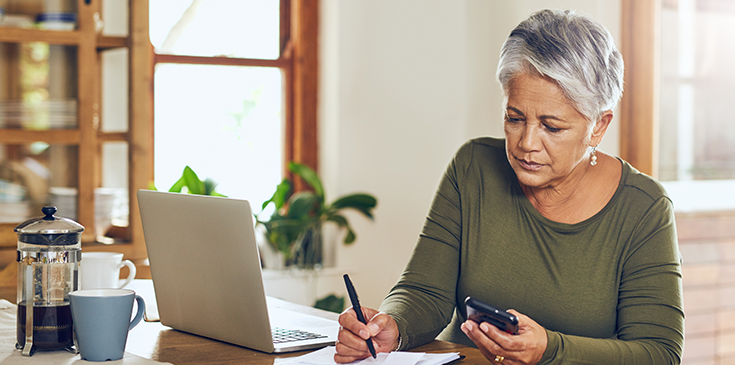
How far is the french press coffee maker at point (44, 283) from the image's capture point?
1.10m

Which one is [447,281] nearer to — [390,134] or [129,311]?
[129,311]

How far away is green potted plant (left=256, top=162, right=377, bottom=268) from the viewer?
2947 millimetres

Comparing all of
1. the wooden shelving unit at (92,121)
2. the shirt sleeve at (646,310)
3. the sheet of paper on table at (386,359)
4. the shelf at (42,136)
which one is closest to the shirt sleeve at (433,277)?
the sheet of paper on table at (386,359)

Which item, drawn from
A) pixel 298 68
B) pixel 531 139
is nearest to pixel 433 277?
pixel 531 139

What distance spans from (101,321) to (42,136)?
1.64m

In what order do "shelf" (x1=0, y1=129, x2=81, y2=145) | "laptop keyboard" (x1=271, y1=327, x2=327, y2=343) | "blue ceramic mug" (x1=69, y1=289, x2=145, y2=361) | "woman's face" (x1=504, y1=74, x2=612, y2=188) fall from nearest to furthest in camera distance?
"blue ceramic mug" (x1=69, y1=289, x2=145, y2=361)
"laptop keyboard" (x1=271, y1=327, x2=327, y2=343)
"woman's face" (x1=504, y1=74, x2=612, y2=188)
"shelf" (x1=0, y1=129, x2=81, y2=145)

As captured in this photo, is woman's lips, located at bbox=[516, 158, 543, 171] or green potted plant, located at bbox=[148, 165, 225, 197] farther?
green potted plant, located at bbox=[148, 165, 225, 197]

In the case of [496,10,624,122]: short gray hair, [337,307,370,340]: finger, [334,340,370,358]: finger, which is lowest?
[334,340,370,358]: finger

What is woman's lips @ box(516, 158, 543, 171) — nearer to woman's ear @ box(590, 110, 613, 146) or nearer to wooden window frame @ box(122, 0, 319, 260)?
woman's ear @ box(590, 110, 613, 146)

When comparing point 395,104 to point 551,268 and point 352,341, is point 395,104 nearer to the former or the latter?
point 551,268

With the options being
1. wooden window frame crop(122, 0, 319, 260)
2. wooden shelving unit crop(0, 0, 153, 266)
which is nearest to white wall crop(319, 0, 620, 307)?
wooden window frame crop(122, 0, 319, 260)

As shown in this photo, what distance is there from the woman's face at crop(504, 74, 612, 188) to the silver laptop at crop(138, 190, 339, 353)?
52cm

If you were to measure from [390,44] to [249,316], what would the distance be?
7.09 ft

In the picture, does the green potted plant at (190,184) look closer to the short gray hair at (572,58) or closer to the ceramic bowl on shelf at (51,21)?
the ceramic bowl on shelf at (51,21)
